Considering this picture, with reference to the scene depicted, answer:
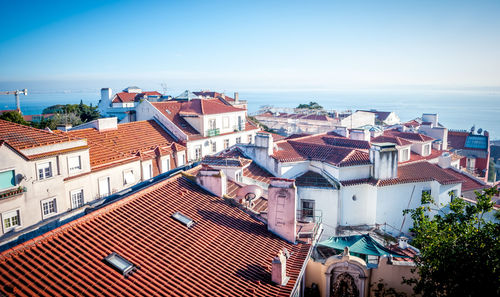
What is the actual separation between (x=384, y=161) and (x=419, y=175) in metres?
4.14

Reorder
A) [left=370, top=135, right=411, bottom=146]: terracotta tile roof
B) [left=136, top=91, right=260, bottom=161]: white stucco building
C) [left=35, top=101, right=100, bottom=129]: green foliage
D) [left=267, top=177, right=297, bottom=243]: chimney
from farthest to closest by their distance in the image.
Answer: [left=35, top=101, right=100, bottom=129]: green foliage < [left=136, top=91, right=260, bottom=161]: white stucco building < [left=370, top=135, right=411, bottom=146]: terracotta tile roof < [left=267, top=177, right=297, bottom=243]: chimney

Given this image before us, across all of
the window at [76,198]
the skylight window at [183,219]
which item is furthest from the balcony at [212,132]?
the skylight window at [183,219]

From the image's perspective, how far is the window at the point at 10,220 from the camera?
59.7 feet

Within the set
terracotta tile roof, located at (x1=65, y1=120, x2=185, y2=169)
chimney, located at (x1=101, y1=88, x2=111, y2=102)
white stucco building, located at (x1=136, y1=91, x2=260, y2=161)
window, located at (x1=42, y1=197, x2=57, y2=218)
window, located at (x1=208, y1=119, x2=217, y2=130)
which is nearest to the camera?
window, located at (x1=42, y1=197, x2=57, y2=218)

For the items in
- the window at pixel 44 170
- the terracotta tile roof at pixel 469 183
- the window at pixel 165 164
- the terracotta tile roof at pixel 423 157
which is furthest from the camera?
the terracotta tile roof at pixel 469 183

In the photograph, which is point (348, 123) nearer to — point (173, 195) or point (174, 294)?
point (173, 195)

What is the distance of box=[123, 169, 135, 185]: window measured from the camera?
25.7 m

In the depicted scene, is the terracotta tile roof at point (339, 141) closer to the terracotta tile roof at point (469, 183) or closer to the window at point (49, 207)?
the terracotta tile roof at point (469, 183)

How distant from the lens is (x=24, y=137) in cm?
1980

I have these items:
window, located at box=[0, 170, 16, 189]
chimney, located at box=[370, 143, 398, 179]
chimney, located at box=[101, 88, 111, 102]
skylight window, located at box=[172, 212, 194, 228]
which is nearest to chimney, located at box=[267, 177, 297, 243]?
skylight window, located at box=[172, 212, 194, 228]

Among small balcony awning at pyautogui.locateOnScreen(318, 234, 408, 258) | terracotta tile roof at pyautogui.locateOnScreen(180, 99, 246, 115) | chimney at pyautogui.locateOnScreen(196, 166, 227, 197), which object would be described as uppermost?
terracotta tile roof at pyautogui.locateOnScreen(180, 99, 246, 115)

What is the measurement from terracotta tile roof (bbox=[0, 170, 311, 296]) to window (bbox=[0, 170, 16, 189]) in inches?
391

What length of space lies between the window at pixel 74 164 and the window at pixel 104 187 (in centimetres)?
204

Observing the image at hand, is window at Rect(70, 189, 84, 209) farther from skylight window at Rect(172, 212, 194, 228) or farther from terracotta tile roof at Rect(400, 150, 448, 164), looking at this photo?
terracotta tile roof at Rect(400, 150, 448, 164)
